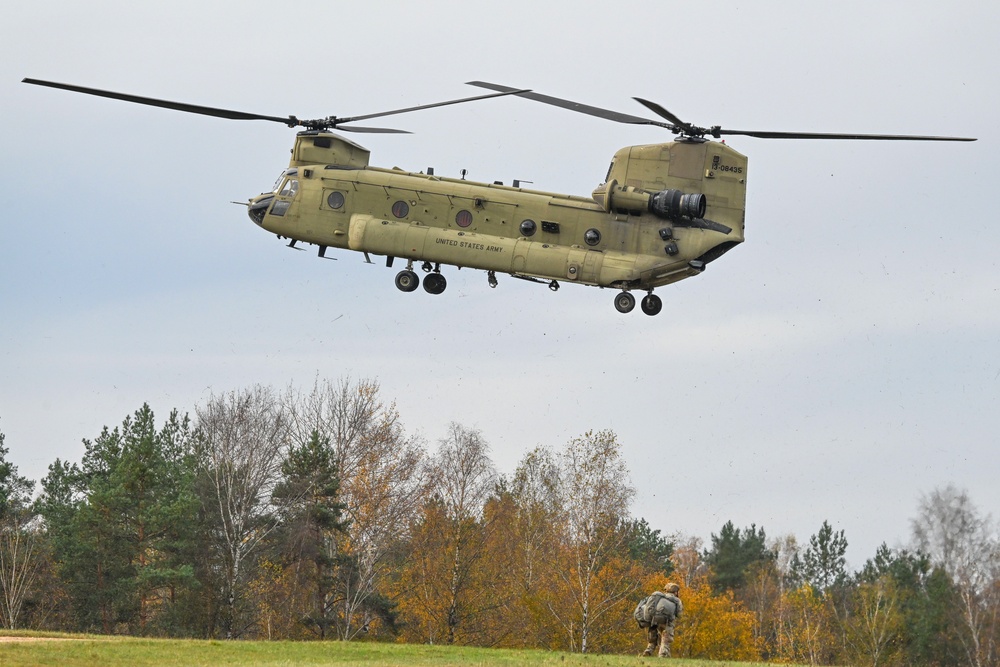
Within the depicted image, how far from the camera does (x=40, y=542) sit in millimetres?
69625

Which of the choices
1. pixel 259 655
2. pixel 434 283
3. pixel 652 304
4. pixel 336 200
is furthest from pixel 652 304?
pixel 259 655

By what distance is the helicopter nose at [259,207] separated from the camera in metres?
40.2

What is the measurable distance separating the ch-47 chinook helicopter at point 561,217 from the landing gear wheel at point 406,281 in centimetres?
3

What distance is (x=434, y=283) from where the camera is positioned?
129ft

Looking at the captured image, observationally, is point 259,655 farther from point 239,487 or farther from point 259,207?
point 239,487

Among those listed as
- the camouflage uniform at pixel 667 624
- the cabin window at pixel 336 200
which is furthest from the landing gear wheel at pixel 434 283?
the camouflage uniform at pixel 667 624

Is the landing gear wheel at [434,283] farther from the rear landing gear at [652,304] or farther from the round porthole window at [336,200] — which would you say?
the rear landing gear at [652,304]

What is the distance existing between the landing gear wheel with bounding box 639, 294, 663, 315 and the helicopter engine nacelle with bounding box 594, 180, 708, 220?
216cm

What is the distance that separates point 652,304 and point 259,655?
547 inches

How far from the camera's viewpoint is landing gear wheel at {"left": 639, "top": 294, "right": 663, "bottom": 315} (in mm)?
37438

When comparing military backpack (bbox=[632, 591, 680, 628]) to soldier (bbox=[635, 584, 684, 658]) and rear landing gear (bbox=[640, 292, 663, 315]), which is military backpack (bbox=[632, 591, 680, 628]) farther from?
rear landing gear (bbox=[640, 292, 663, 315])

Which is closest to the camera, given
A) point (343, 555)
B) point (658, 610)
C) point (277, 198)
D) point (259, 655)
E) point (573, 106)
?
point (658, 610)

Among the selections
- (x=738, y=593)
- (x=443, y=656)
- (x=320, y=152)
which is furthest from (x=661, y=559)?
(x=443, y=656)

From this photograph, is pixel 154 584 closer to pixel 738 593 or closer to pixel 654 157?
pixel 654 157
